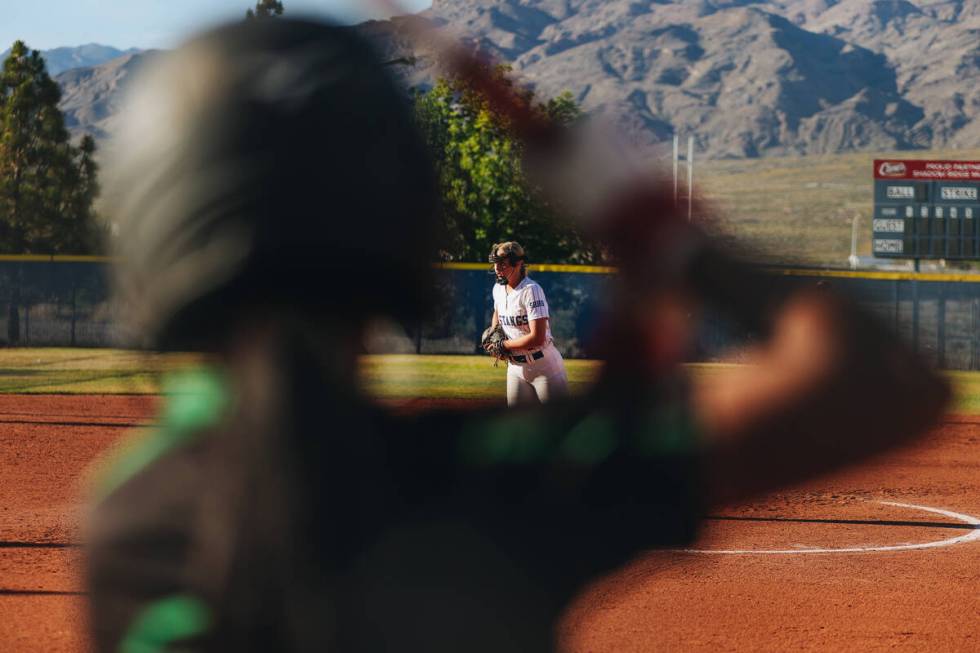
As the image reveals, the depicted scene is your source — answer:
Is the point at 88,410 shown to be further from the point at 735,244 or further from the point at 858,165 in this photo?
the point at 858,165

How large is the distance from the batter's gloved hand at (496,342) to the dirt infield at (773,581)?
2.25 m

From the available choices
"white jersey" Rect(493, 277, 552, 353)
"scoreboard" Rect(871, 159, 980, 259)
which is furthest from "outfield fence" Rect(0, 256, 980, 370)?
"white jersey" Rect(493, 277, 552, 353)

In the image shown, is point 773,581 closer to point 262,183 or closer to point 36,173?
point 262,183

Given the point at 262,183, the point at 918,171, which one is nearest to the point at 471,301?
the point at 918,171

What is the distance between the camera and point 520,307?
9.39 m

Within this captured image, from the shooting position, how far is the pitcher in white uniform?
9.13 m

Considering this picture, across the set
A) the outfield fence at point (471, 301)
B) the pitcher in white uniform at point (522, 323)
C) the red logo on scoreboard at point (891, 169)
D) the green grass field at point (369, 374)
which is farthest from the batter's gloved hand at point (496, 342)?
the red logo on scoreboard at point (891, 169)

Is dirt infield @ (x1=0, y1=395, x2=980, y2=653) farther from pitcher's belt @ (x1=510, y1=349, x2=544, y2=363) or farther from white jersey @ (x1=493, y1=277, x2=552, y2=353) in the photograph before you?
white jersey @ (x1=493, y1=277, x2=552, y2=353)

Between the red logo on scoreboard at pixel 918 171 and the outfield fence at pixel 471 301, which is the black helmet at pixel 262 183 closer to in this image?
the outfield fence at pixel 471 301

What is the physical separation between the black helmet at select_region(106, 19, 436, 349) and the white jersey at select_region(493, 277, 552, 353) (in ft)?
26.6

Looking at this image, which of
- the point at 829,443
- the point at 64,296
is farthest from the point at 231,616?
the point at 64,296

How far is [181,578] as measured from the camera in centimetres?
117

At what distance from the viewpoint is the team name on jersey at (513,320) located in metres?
9.42

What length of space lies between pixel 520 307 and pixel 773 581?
340 centimetres
